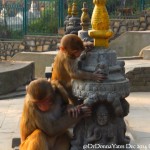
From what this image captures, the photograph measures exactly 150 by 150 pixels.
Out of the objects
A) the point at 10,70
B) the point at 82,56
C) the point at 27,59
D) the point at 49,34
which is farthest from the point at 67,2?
the point at 82,56

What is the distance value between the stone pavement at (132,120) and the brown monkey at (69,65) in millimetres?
972

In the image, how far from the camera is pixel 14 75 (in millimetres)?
10680

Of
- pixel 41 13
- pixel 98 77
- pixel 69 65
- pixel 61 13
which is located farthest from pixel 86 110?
pixel 41 13

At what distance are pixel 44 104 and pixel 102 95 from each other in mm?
538

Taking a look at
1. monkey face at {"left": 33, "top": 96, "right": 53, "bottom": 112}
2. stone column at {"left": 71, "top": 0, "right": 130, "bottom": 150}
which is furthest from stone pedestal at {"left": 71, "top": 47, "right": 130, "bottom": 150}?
monkey face at {"left": 33, "top": 96, "right": 53, "bottom": 112}

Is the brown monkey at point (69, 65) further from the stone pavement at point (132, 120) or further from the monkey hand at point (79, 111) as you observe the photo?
the stone pavement at point (132, 120)

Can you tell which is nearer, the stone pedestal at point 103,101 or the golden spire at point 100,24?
the stone pedestal at point 103,101

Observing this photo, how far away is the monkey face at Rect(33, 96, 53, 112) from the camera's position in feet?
14.2

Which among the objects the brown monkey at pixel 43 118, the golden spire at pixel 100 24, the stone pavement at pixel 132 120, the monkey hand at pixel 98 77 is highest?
the golden spire at pixel 100 24

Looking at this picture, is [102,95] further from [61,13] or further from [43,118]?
[61,13]

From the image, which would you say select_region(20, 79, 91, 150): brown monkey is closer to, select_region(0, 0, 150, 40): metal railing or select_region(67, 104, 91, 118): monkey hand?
select_region(67, 104, 91, 118): monkey hand

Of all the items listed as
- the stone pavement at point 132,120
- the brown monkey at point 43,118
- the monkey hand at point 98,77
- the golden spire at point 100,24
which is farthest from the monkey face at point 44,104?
the stone pavement at point 132,120

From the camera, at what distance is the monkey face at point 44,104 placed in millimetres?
4321

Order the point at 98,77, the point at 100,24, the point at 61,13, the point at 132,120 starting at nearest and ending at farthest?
the point at 98,77 → the point at 100,24 → the point at 132,120 → the point at 61,13
